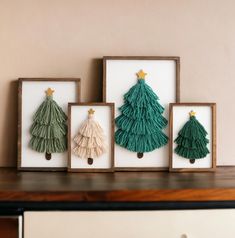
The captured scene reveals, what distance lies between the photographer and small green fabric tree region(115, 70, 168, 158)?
136cm

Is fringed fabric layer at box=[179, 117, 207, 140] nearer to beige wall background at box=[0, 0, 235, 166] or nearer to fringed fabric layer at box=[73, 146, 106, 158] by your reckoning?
beige wall background at box=[0, 0, 235, 166]

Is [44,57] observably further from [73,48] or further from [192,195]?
[192,195]

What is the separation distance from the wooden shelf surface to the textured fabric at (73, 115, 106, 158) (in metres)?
0.10

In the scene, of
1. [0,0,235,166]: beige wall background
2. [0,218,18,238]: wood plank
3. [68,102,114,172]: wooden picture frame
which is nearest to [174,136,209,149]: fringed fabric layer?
[0,0,235,166]: beige wall background

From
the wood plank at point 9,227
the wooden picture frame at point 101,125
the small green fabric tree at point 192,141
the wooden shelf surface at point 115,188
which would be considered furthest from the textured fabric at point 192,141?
the wood plank at point 9,227

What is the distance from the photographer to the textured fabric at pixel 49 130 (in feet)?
4.41

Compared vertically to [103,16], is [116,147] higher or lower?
lower

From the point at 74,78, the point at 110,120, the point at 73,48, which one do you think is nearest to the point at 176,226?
the point at 110,120

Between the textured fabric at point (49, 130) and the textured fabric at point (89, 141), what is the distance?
0.20ft

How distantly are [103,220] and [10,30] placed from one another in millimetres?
798

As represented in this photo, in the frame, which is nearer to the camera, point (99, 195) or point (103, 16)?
point (99, 195)

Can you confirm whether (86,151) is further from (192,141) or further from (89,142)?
(192,141)

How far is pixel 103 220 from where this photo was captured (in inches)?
40.4

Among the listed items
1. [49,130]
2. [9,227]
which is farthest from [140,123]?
[9,227]
